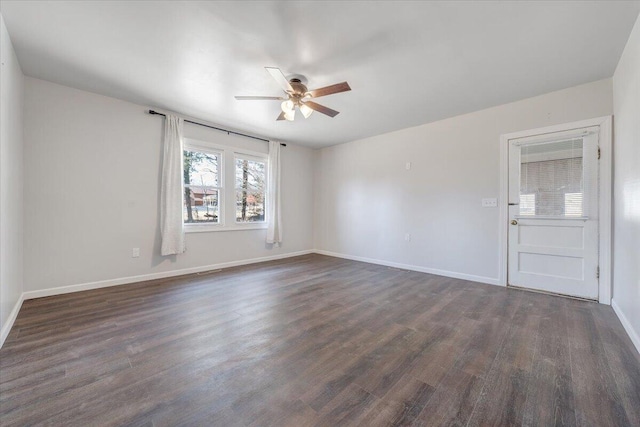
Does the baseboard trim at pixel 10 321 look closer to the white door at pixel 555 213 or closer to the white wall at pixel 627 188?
the white wall at pixel 627 188

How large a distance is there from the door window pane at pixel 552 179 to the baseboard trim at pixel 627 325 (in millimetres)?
1062

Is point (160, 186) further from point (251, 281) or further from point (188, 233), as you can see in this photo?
point (251, 281)

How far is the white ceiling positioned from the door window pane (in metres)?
0.76

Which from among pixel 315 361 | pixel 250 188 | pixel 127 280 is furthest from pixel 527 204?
pixel 127 280

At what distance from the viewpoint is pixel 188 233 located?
Result: 14.1 feet

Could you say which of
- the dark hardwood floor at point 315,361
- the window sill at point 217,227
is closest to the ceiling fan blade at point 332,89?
the dark hardwood floor at point 315,361

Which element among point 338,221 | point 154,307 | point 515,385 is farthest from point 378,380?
point 338,221

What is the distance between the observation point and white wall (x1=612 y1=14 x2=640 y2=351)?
2090 millimetres

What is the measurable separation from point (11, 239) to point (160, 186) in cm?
177

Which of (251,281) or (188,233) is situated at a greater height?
(188,233)

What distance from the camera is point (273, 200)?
5.40 meters

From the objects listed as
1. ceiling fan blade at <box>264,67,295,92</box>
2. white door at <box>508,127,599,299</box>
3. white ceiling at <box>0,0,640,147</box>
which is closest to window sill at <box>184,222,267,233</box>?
white ceiling at <box>0,0,640,147</box>

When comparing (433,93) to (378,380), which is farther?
(433,93)

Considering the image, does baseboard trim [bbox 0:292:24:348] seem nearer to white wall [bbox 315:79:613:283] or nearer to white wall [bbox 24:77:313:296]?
white wall [bbox 24:77:313:296]
